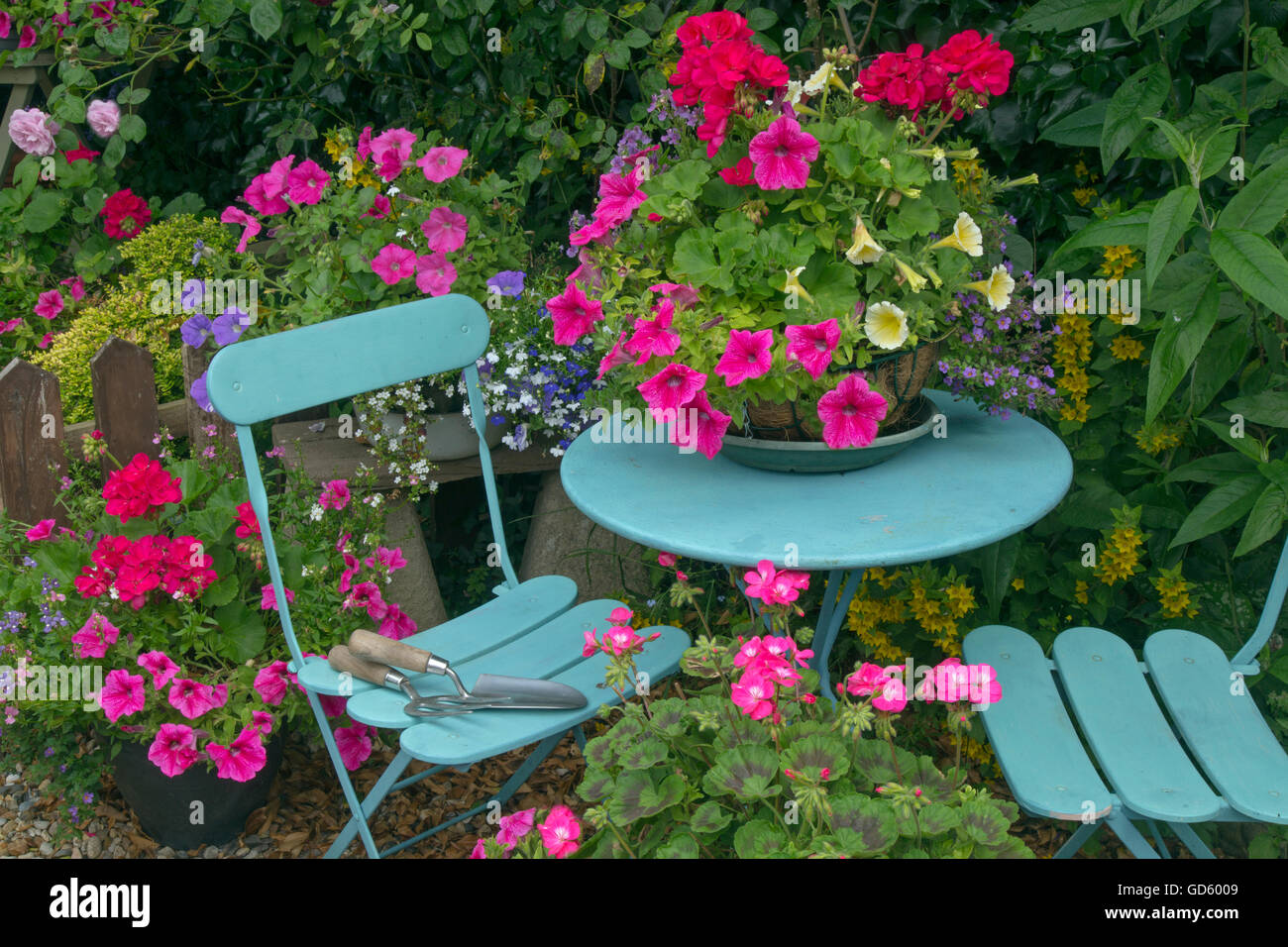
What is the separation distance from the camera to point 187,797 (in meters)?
2.55

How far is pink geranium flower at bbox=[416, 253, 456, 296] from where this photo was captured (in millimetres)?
2820

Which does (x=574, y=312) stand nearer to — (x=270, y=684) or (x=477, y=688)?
(x=477, y=688)

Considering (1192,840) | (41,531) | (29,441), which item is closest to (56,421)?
(29,441)

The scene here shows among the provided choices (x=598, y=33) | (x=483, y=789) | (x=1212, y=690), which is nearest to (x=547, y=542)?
(x=483, y=789)

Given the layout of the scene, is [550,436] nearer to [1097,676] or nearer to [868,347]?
[868,347]

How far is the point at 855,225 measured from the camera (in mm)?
1840

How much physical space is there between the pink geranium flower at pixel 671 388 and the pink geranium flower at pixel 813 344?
14 cm

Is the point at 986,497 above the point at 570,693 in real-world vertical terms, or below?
above

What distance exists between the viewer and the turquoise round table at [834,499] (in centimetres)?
180

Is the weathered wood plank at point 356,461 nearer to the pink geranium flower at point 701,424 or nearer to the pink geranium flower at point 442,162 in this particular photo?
the pink geranium flower at point 442,162

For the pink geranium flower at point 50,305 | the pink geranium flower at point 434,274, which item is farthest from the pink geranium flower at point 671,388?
the pink geranium flower at point 50,305

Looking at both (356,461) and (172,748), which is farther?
(356,461)

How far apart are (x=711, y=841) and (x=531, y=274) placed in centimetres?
201

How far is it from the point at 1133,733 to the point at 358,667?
1.33m
